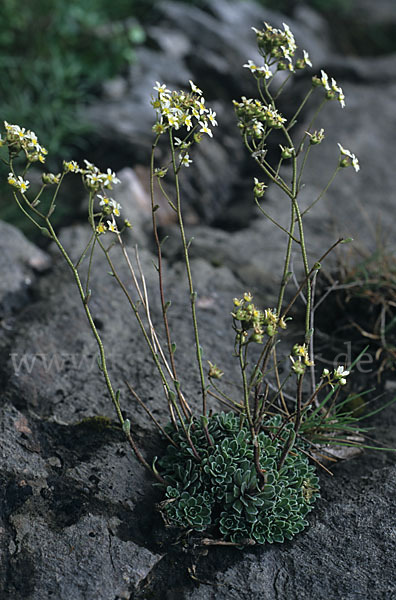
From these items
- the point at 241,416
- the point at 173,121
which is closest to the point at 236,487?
the point at 241,416

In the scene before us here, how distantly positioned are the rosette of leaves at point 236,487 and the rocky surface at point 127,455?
0.24 feet

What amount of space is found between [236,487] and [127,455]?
0.50m

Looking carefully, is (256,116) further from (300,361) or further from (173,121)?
(300,361)

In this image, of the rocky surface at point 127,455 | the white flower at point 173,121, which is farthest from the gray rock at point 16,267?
the white flower at point 173,121

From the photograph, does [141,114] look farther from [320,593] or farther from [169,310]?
[320,593]

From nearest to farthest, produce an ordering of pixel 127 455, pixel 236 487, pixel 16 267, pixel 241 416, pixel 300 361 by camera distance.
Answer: pixel 300 361
pixel 236 487
pixel 241 416
pixel 127 455
pixel 16 267

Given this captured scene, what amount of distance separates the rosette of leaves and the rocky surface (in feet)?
0.24

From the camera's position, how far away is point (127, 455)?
236cm

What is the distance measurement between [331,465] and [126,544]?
898 millimetres

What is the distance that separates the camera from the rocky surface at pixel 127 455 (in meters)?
1.99

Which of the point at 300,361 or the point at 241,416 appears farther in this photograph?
the point at 241,416

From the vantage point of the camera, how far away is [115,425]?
2.47m

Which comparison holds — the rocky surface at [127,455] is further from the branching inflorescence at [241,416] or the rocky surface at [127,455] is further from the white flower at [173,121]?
the white flower at [173,121]

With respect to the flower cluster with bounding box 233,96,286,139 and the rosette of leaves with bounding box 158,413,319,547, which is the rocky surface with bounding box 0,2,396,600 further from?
the flower cluster with bounding box 233,96,286,139
